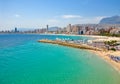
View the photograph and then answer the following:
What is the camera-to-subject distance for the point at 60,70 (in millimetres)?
26078

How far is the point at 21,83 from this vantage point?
19734 mm

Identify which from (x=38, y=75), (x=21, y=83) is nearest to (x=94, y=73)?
(x=38, y=75)

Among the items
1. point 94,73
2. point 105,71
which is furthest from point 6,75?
point 105,71

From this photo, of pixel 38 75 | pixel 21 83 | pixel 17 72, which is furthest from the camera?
pixel 17 72

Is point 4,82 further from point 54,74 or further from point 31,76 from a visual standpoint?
point 54,74

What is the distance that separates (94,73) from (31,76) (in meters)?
7.76

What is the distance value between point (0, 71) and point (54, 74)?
6.92 meters

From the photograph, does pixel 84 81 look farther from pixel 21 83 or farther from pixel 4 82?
pixel 4 82

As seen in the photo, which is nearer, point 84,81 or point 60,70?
point 84,81

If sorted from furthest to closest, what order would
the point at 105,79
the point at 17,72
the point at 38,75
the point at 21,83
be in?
1. the point at 17,72
2. the point at 38,75
3. the point at 105,79
4. the point at 21,83

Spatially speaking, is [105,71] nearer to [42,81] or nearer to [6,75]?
[42,81]

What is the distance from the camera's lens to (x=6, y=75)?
75.4 ft

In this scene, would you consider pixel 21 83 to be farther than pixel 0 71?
No

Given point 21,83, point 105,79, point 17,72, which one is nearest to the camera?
point 21,83
